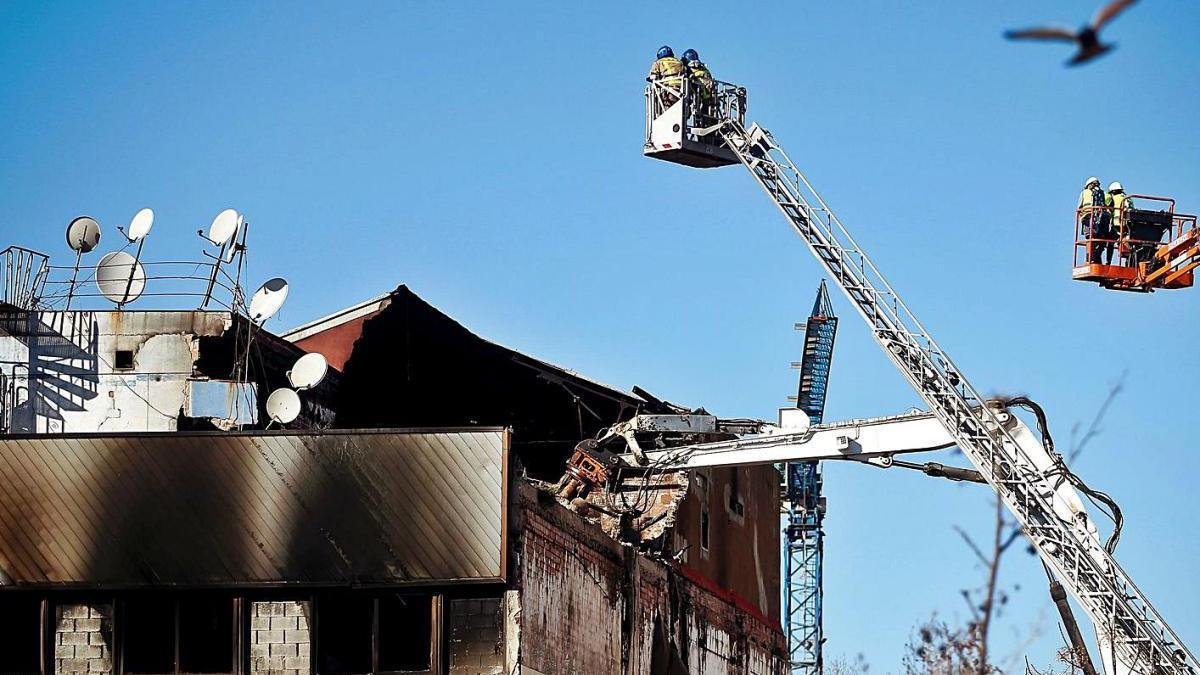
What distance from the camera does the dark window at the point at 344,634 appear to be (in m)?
25.3

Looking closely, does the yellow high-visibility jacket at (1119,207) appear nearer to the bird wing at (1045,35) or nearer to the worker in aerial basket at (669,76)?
the worker in aerial basket at (669,76)

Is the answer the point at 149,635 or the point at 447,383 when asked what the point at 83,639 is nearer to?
the point at 149,635

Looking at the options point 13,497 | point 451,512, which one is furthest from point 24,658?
point 451,512

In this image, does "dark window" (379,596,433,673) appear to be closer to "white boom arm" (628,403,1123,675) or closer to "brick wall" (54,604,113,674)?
"brick wall" (54,604,113,674)

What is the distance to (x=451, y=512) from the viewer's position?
25.9 m

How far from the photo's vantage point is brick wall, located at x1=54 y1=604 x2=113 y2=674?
25422 mm

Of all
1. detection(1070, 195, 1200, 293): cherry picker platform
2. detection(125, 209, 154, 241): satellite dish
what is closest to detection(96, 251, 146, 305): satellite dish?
detection(125, 209, 154, 241): satellite dish

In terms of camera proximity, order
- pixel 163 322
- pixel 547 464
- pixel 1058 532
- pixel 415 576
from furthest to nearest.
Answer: pixel 547 464
pixel 163 322
pixel 1058 532
pixel 415 576

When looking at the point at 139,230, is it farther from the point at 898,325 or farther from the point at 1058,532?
the point at 1058,532

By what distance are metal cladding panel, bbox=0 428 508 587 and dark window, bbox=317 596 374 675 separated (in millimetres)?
367

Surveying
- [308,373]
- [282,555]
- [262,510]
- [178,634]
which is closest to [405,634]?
[282,555]

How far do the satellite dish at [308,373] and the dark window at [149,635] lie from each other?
222 inches

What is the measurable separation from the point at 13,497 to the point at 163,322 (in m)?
6.67

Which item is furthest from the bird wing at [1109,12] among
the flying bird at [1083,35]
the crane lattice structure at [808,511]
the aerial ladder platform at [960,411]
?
the crane lattice structure at [808,511]
